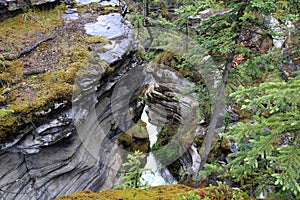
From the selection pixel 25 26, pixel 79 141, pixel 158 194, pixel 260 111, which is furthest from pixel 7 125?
pixel 260 111

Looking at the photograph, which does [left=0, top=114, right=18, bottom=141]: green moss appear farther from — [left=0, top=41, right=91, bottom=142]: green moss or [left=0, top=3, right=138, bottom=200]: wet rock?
[left=0, top=3, right=138, bottom=200]: wet rock

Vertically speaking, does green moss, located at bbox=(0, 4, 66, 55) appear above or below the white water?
above

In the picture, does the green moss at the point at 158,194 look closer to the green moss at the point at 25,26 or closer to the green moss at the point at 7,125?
the green moss at the point at 7,125

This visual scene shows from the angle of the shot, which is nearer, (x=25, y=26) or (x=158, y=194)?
(x=158, y=194)

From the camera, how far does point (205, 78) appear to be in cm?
847

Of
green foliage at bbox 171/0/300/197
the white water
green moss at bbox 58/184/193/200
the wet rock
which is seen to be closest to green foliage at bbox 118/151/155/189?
green moss at bbox 58/184/193/200

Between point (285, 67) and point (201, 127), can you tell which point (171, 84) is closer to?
point (201, 127)

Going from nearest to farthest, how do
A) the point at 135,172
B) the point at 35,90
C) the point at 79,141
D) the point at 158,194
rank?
1. the point at 158,194
2. the point at 135,172
3. the point at 35,90
4. the point at 79,141

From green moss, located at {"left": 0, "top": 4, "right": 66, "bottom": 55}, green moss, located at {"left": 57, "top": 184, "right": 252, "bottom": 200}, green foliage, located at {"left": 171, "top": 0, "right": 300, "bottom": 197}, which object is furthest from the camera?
green moss, located at {"left": 0, "top": 4, "right": 66, "bottom": 55}

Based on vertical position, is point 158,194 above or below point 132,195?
below


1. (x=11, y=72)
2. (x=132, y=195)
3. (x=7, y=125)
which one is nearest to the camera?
(x=132, y=195)

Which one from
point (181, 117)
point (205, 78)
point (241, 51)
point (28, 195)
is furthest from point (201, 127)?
point (28, 195)

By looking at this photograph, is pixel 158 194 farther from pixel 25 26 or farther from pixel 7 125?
pixel 25 26

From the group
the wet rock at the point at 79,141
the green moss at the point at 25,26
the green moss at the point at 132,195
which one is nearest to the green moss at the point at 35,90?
the wet rock at the point at 79,141
